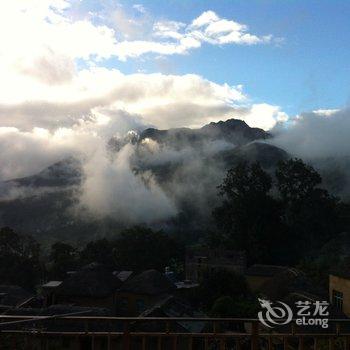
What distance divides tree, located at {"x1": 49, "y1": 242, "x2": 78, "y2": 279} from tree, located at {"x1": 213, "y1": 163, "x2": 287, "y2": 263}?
17628 mm

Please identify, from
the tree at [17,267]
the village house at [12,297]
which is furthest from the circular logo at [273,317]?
the tree at [17,267]

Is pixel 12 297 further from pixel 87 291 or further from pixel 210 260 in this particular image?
pixel 210 260

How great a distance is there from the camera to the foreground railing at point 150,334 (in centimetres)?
691

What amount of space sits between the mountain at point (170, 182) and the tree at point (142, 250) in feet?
148

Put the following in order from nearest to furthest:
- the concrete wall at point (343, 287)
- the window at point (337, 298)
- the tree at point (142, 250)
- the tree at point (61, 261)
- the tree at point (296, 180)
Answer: the concrete wall at point (343, 287) < the window at point (337, 298) < the tree at point (61, 261) < the tree at point (142, 250) < the tree at point (296, 180)

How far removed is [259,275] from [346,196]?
67.2m

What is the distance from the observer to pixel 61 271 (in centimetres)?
5138

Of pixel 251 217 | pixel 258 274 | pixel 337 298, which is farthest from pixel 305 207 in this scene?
pixel 337 298

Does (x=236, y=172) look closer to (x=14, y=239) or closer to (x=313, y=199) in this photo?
(x=313, y=199)

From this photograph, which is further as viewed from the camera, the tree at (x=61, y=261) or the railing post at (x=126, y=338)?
the tree at (x=61, y=261)

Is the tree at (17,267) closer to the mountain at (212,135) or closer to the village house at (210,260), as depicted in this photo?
the village house at (210,260)

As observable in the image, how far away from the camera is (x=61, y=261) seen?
169ft

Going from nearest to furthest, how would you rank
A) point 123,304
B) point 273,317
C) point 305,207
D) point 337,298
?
point 273,317 → point 337,298 → point 123,304 → point 305,207

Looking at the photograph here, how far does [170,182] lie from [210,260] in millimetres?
87182
